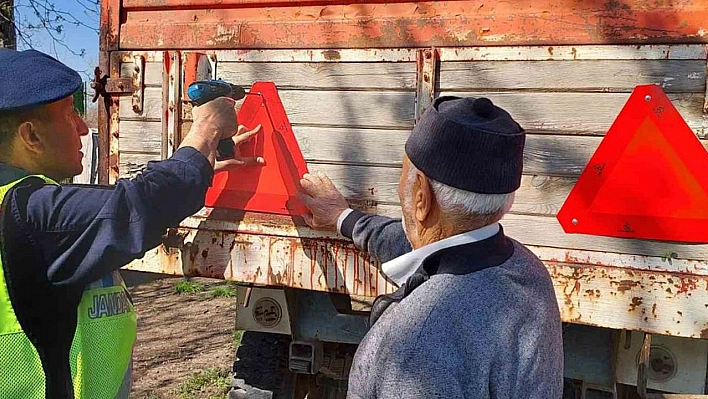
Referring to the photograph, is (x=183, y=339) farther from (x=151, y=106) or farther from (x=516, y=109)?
(x=516, y=109)


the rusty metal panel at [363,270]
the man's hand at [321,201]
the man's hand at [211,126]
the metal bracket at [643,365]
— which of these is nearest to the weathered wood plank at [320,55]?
the man's hand at [211,126]

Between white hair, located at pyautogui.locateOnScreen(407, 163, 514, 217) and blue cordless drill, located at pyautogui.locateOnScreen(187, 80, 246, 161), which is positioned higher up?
blue cordless drill, located at pyautogui.locateOnScreen(187, 80, 246, 161)

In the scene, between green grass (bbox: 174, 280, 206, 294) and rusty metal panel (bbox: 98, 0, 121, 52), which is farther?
green grass (bbox: 174, 280, 206, 294)

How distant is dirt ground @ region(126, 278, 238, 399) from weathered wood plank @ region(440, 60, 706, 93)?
10.6 ft

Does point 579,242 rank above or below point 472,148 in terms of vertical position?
below

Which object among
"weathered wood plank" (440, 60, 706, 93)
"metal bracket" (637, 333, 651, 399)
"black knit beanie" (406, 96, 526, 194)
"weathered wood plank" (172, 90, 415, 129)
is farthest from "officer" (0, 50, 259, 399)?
"metal bracket" (637, 333, 651, 399)

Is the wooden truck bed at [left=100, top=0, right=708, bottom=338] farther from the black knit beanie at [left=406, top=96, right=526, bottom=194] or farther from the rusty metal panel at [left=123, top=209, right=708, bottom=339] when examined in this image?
the black knit beanie at [left=406, top=96, right=526, bottom=194]

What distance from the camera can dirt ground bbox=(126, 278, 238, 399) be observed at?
4.92m

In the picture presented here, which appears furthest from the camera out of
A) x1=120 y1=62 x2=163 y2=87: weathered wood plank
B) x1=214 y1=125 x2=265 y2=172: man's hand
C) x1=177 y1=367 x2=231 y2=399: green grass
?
x1=177 y1=367 x2=231 y2=399: green grass

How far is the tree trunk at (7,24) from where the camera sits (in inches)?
252

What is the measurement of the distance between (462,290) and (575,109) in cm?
107

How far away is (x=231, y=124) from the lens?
2.43m

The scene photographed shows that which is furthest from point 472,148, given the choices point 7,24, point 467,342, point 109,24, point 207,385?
point 7,24

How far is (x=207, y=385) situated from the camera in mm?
4934
